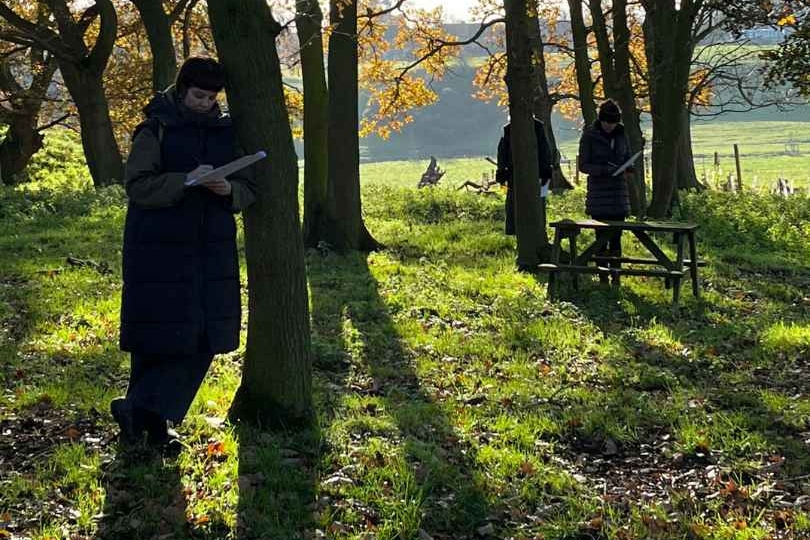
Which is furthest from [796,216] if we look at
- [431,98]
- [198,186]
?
[198,186]

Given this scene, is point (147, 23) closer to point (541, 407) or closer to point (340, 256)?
point (340, 256)

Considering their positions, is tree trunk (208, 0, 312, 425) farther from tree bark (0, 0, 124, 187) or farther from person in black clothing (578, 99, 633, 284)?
tree bark (0, 0, 124, 187)

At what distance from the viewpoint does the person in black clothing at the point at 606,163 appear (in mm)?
10070

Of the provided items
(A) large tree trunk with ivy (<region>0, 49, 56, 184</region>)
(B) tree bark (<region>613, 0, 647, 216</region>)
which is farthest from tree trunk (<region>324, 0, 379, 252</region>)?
(A) large tree trunk with ivy (<region>0, 49, 56, 184</region>)

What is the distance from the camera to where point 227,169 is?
4.60m

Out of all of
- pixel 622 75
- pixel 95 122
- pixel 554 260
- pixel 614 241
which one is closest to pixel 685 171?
pixel 622 75

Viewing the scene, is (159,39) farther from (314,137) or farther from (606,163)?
(606,163)

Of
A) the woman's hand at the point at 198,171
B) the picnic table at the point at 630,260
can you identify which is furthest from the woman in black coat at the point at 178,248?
the picnic table at the point at 630,260

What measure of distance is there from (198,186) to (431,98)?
16561 millimetres

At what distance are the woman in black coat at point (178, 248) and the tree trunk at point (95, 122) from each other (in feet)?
60.7

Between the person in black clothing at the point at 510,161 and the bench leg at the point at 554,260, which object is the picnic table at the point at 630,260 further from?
the person in black clothing at the point at 510,161

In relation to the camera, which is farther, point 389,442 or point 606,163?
point 606,163

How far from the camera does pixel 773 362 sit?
293 inches

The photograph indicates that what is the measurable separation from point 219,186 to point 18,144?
25.8 meters
